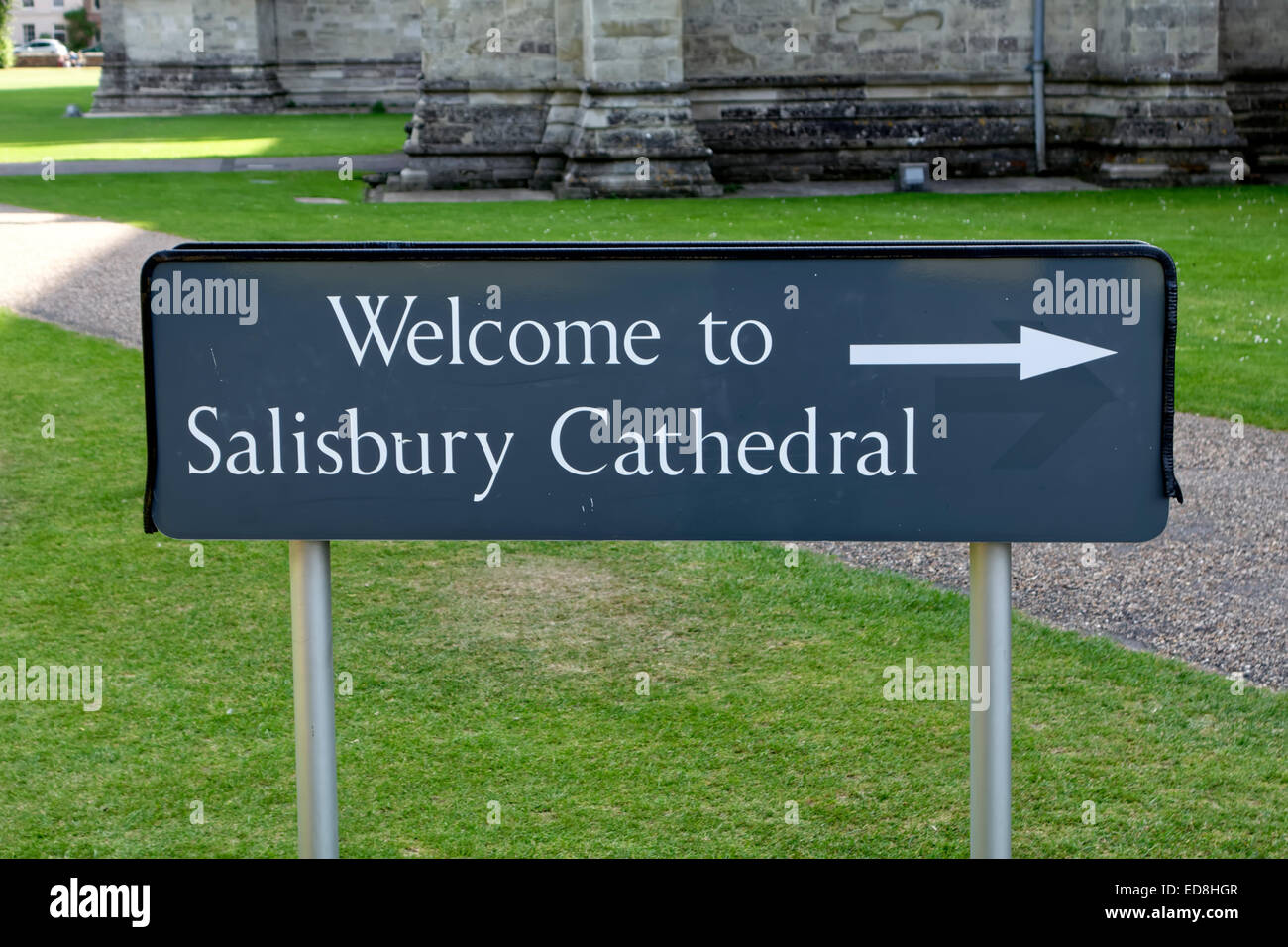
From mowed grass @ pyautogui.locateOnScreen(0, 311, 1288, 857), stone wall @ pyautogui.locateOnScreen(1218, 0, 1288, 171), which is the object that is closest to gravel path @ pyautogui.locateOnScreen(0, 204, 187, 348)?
mowed grass @ pyautogui.locateOnScreen(0, 311, 1288, 857)

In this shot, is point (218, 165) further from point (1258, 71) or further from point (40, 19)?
point (40, 19)

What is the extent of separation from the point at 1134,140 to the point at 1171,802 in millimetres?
17233

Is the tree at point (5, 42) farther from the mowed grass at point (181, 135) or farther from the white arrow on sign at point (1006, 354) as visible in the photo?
the white arrow on sign at point (1006, 354)

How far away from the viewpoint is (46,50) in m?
87.1

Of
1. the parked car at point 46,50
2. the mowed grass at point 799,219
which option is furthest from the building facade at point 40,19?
the mowed grass at point 799,219

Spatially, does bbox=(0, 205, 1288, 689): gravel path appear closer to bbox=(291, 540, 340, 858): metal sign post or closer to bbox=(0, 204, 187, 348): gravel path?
bbox=(291, 540, 340, 858): metal sign post

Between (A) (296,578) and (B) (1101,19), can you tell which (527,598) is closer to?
(A) (296,578)

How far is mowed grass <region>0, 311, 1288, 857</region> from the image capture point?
3.90 metres

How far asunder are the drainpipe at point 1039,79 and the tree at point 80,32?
85.0 m

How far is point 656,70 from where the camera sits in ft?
62.6

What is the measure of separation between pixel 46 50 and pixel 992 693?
9364 cm

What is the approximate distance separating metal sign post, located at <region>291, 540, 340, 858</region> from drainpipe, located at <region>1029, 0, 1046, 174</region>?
19.0m

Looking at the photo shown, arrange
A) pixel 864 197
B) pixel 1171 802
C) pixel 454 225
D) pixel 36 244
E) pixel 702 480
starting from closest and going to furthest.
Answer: pixel 702 480 < pixel 1171 802 < pixel 36 244 < pixel 454 225 < pixel 864 197

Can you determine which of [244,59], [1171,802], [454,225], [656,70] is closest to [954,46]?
[656,70]
